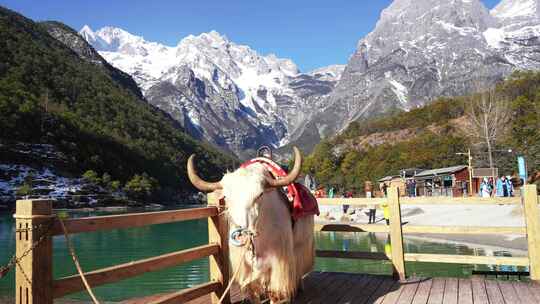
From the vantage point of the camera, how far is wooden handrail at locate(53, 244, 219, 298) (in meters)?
3.02

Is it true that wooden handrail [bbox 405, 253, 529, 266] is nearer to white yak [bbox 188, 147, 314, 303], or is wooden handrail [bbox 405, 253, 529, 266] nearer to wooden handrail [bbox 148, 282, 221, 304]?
white yak [bbox 188, 147, 314, 303]

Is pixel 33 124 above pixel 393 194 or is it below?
above

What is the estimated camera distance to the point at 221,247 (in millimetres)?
4852

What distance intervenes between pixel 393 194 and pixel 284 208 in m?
1.71

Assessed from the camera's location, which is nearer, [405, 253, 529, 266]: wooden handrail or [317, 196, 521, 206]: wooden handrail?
[405, 253, 529, 266]: wooden handrail

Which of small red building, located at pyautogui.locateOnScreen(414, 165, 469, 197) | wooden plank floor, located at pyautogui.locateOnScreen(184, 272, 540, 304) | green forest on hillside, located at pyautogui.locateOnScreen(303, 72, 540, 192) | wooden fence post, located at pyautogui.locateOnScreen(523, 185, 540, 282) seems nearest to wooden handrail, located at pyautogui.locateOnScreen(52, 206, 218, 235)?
wooden plank floor, located at pyautogui.locateOnScreen(184, 272, 540, 304)

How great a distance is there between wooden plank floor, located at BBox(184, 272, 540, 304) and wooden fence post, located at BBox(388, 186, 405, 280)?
164 millimetres

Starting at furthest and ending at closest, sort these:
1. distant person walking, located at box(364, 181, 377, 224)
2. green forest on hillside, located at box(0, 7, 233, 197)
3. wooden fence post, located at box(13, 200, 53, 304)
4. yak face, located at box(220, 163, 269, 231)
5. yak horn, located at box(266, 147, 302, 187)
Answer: green forest on hillside, located at box(0, 7, 233, 197) < distant person walking, located at box(364, 181, 377, 224) < yak horn, located at box(266, 147, 302, 187) < yak face, located at box(220, 163, 269, 231) < wooden fence post, located at box(13, 200, 53, 304)

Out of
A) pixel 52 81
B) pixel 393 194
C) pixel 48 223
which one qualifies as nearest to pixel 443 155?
pixel 393 194

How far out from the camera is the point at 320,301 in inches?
191

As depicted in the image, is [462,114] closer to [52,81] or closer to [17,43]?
[52,81]

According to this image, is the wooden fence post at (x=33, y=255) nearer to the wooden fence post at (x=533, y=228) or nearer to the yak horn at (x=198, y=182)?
the yak horn at (x=198, y=182)

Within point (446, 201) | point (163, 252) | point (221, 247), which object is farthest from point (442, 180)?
point (221, 247)

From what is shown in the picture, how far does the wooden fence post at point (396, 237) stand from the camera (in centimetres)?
560
